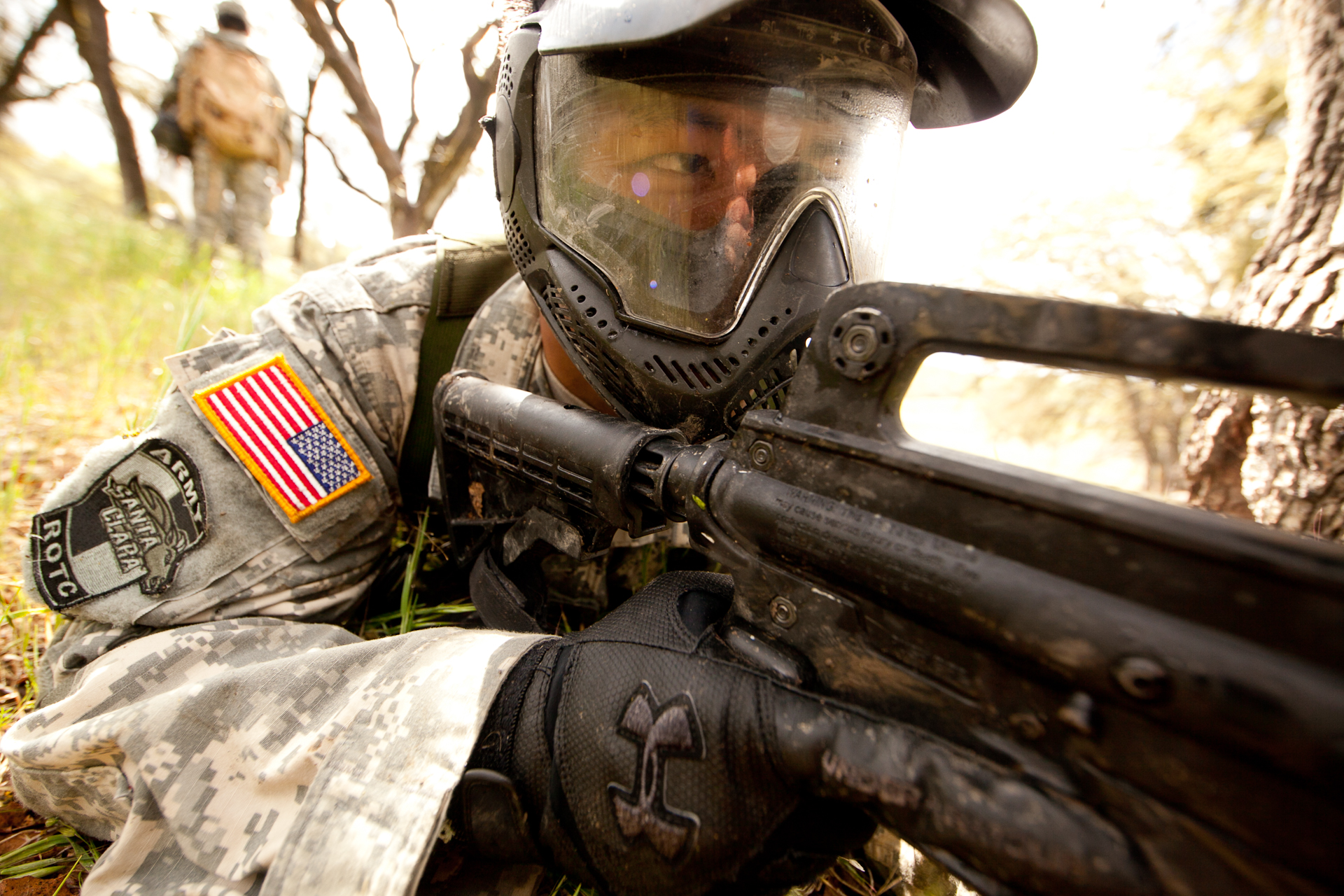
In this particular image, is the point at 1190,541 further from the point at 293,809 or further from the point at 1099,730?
the point at 293,809

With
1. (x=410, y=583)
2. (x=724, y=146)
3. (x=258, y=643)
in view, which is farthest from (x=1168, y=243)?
(x=258, y=643)

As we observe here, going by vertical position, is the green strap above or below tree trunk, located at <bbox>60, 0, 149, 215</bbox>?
below

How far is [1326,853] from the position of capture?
1.81 ft

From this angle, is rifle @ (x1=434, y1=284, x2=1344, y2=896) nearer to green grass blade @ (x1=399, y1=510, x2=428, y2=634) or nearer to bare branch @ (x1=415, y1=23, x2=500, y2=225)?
green grass blade @ (x1=399, y1=510, x2=428, y2=634)

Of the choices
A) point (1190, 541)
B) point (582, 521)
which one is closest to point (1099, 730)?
point (1190, 541)

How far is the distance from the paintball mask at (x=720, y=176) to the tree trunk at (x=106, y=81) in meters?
9.73

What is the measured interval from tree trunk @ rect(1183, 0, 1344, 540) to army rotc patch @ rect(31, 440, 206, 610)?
9.62ft

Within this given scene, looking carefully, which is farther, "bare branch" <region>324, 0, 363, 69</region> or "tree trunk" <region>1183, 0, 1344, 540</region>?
"bare branch" <region>324, 0, 363, 69</region>

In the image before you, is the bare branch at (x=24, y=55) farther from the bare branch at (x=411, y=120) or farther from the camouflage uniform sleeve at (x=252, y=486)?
the camouflage uniform sleeve at (x=252, y=486)

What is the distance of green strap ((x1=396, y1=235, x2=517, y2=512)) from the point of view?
5.81 ft

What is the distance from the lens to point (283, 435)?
1.45 m

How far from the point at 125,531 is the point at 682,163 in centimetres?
144

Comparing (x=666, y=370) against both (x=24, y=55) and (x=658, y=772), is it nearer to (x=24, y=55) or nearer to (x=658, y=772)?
(x=658, y=772)

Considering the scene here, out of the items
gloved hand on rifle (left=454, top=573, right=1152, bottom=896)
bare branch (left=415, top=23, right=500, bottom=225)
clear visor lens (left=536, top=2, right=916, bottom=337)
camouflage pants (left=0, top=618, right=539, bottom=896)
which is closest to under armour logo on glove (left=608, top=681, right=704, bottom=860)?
gloved hand on rifle (left=454, top=573, right=1152, bottom=896)
